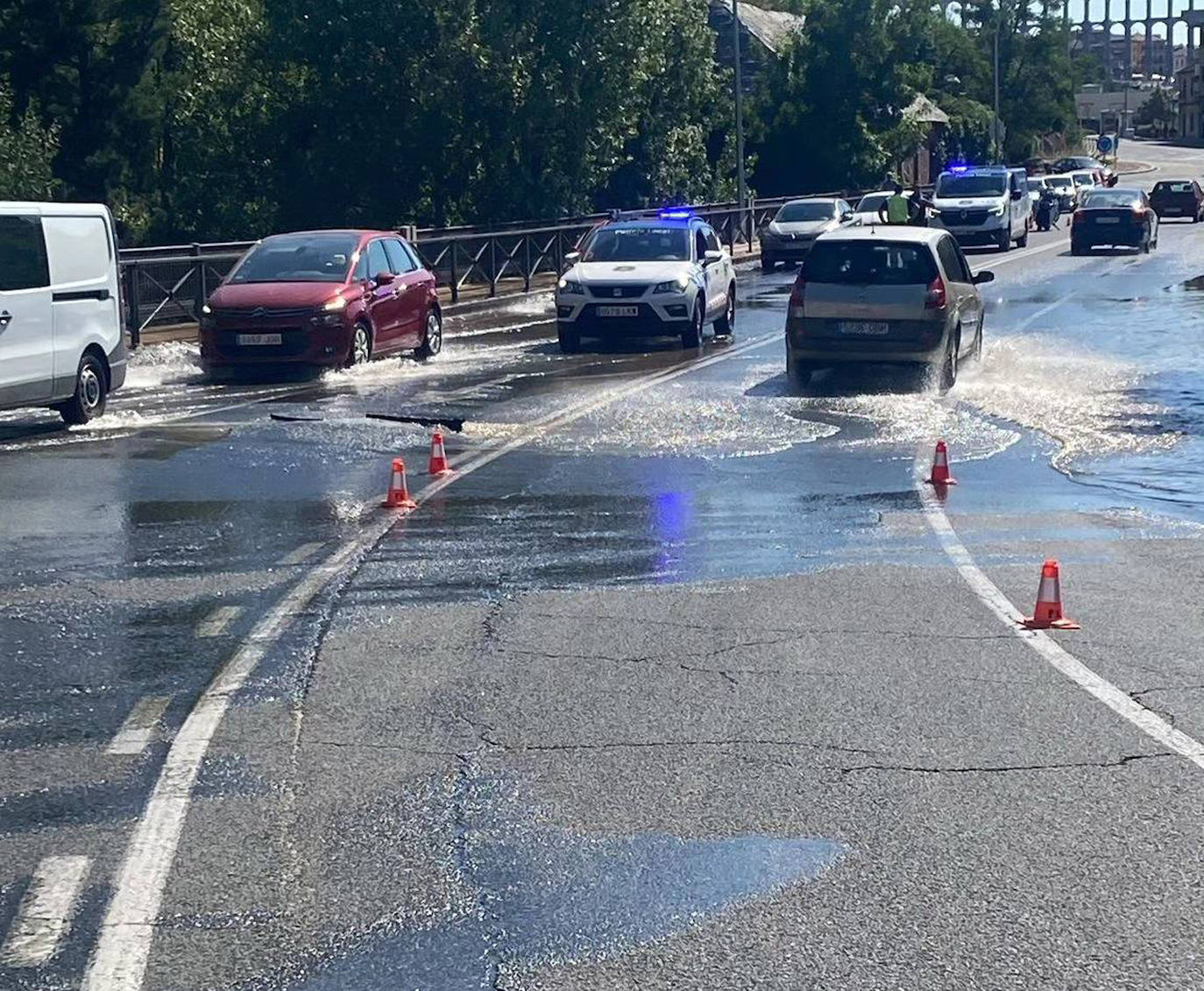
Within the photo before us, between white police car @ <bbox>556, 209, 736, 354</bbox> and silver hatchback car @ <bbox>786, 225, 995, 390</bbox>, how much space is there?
476 cm

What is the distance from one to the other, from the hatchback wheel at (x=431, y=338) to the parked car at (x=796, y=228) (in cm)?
1999

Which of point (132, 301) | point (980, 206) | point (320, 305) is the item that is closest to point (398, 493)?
point (320, 305)

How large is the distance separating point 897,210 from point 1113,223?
13674mm

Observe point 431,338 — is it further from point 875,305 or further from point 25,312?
point 25,312

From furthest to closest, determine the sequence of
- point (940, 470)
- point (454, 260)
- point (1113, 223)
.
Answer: point (1113, 223) → point (454, 260) → point (940, 470)

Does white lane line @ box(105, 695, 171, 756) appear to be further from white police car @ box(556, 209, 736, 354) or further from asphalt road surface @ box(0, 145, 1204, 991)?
white police car @ box(556, 209, 736, 354)

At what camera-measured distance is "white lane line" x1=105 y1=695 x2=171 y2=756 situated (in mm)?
7139

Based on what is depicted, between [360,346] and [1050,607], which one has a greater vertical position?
[1050,607]

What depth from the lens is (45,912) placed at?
541 cm

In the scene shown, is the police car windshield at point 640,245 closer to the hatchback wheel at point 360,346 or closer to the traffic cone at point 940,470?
the hatchback wheel at point 360,346

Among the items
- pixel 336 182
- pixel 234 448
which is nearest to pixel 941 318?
pixel 234 448

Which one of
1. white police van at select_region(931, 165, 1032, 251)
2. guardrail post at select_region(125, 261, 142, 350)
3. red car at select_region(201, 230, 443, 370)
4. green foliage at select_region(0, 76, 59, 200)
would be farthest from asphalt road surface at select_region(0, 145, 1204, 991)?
white police van at select_region(931, 165, 1032, 251)

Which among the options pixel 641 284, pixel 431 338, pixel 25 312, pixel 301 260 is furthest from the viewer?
pixel 641 284

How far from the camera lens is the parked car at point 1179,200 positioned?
67.2m
